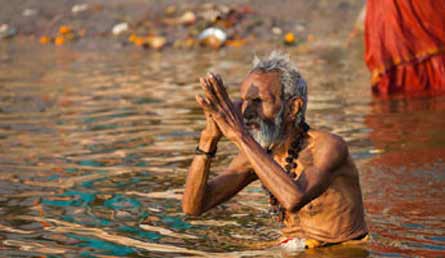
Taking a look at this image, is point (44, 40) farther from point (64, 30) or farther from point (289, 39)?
point (289, 39)

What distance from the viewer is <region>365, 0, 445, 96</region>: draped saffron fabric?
11039mm

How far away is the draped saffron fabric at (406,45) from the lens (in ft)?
36.2

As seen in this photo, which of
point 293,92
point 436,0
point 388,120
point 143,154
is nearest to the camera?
point 293,92

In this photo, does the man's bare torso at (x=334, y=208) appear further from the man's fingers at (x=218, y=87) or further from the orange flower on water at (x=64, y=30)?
the orange flower on water at (x=64, y=30)

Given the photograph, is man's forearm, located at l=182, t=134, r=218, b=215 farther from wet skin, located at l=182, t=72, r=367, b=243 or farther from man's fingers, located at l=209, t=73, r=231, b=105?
man's fingers, located at l=209, t=73, r=231, b=105

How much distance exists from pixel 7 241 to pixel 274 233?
4.98 feet

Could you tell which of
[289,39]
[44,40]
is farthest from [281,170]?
[44,40]

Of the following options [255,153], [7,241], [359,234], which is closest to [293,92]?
[255,153]

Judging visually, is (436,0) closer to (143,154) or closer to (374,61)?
(374,61)

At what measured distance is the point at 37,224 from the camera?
654cm

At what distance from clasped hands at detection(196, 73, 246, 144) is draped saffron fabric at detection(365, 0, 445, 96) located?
646cm

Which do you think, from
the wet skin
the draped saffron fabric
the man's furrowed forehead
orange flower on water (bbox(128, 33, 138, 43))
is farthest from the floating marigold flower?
the man's furrowed forehead

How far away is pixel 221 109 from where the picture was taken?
4859 millimetres

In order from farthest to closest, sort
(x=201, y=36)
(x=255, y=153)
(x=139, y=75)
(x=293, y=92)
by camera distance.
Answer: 1. (x=201, y=36)
2. (x=139, y=75)
3. (x=293, y=92)
4. (x=255, y=153)
